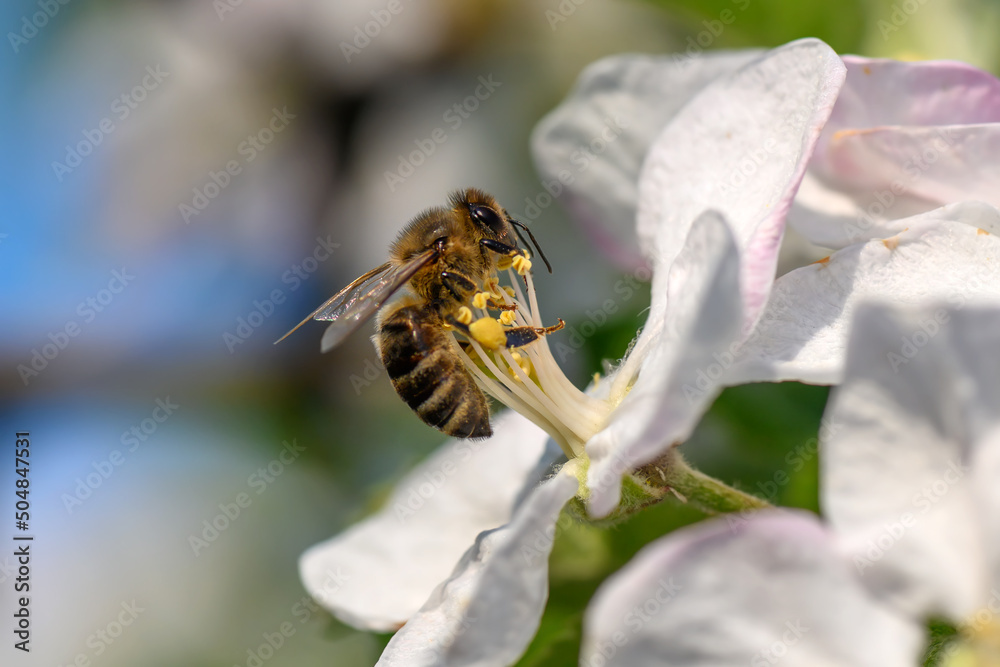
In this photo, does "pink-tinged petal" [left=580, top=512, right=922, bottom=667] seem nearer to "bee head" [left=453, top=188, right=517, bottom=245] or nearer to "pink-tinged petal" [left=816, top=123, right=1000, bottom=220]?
"pink-tinged petal" [left=816, top=123, right=1000, bottom=220]

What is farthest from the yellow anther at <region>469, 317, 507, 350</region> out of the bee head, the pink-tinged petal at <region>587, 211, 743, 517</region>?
the pink-tinged petal at <region>587, 211, 743, 517</region>

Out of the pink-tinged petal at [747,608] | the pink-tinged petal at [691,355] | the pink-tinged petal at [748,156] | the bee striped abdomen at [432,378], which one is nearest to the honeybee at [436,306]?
the bee striped abdomen at [432,378]

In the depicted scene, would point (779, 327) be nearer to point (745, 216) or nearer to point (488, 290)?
point (745, 216)

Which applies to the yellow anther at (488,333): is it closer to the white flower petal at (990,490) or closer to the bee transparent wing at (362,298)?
the bee transparent wing at (362,298)

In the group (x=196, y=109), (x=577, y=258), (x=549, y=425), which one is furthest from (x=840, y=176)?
(x=196, y=109)

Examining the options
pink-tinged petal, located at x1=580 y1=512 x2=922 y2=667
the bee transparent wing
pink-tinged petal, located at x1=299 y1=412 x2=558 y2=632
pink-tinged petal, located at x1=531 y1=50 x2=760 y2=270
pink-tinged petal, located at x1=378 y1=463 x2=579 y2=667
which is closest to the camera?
pink-tinged petal, located at x1=580 y1=512 x2=922 y2=667

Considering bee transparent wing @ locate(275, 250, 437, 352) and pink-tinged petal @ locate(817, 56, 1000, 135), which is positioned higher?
bee transparent wing @ locate(275, 250, 437, 352)
